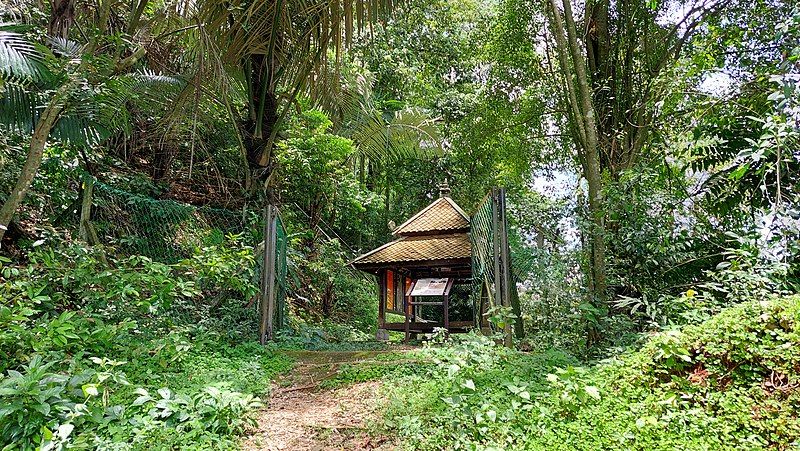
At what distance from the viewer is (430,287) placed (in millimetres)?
7629

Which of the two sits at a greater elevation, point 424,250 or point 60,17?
point 60,17

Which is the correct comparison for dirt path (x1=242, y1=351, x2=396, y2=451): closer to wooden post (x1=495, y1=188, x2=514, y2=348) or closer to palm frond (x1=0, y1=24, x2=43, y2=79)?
wooden post (x1=495, y1=188, x2=514, y2=348)

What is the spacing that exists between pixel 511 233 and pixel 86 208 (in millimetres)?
5087

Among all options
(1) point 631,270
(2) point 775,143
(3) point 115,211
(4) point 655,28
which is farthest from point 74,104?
(4) point 655,28

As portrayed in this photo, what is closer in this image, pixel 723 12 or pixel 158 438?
pixel 158 438

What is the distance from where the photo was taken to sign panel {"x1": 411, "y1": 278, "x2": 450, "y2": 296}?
295 inches

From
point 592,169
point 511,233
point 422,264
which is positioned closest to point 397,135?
point 422,264

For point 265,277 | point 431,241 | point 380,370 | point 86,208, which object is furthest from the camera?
point 431,241

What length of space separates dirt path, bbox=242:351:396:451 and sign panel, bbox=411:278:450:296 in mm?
2927

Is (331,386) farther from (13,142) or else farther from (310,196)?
(310,196)

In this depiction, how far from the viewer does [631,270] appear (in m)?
4.55

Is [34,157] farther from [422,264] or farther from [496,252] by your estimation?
[422,264]

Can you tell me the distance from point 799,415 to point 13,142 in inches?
299

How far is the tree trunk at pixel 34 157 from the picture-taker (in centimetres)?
409
